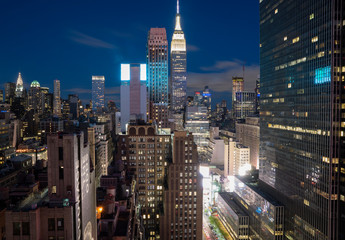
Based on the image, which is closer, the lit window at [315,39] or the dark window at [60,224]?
the dark window at [60,224]

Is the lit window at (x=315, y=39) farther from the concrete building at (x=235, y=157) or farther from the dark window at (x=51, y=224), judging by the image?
the concrete building at (x=235, y=157)

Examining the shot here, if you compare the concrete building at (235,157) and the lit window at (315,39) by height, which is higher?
the lit window at (315,39)

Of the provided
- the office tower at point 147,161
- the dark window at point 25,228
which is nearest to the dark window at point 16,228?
the dark window at point 25,228

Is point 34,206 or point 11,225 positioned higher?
point 34,206

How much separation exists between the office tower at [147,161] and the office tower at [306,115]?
38.1 m

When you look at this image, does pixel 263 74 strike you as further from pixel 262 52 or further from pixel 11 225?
pixel 11 225

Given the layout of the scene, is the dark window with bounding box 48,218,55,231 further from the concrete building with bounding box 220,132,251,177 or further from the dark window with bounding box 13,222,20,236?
the concrete building with bounding box 220,132,251,177

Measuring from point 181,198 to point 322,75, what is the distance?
173ft

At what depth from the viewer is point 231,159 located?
174m

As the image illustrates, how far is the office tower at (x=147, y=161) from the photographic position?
93.8 m

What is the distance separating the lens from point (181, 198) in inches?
3381

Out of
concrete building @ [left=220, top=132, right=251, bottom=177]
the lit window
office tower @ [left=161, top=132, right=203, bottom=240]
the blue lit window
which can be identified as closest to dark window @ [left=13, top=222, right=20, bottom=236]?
office tower @ [left=161, top=132, right=203, bottom=240]

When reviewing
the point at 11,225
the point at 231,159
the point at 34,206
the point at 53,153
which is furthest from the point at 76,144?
the point at 231,159

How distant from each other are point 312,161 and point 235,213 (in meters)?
37.5
